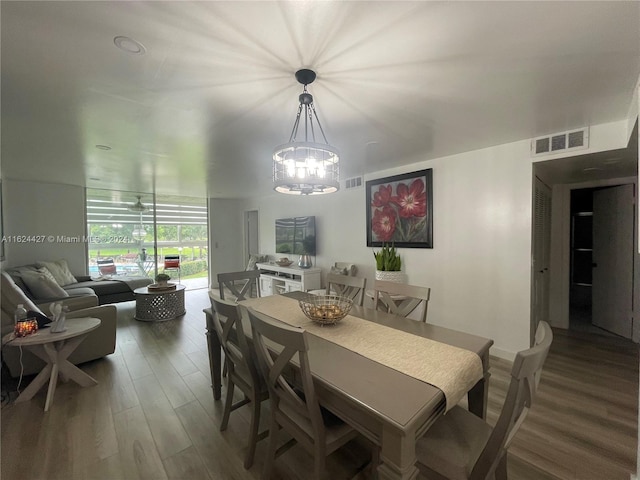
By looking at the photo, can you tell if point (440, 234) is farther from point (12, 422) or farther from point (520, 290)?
point (12, 422)

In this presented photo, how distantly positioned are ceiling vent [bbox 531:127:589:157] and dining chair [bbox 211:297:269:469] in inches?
123

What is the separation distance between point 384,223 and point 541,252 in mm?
1924

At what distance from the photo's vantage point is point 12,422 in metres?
1.88

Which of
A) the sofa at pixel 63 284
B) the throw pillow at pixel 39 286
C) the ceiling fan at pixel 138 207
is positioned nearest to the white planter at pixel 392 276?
the sofa at pixel 63 284

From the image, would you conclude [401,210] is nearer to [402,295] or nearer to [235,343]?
[402,295]

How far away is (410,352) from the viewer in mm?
1365

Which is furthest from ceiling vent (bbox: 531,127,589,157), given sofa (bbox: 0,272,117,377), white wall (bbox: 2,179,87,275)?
white wall (bbox: 2,179,87,275)

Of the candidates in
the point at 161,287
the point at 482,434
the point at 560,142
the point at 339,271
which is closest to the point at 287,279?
the point at 339,271

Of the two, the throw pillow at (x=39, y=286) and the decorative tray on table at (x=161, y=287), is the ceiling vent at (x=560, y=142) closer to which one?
the decorative tray on table at (x=161, y=287)

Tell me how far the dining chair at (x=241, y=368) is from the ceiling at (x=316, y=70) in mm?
1405

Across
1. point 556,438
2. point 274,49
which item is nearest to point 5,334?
point 274,49

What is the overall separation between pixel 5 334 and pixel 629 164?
249 inches

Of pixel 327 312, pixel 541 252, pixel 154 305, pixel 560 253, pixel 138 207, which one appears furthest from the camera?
pixel 138 207

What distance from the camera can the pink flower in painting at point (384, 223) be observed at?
3.75m
